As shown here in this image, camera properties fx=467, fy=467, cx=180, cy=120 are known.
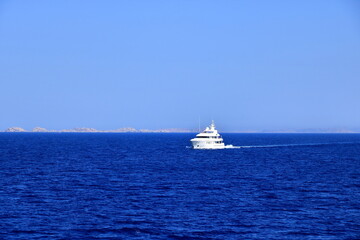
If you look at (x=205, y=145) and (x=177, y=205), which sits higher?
(x=205, y=145)

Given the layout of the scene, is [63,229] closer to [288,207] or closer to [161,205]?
[161,205]

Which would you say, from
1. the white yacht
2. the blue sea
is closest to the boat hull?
the white yacht

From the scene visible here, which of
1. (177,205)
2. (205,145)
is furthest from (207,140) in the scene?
(177,205)

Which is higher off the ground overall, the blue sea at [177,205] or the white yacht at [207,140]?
the white yacht at [207,140]

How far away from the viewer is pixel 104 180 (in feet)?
217

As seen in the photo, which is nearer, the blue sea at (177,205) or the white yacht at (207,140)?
the blue sea at (177,205)

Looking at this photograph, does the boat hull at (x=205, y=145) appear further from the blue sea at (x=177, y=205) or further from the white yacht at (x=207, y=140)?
the blue sea at (x=177, y=205)

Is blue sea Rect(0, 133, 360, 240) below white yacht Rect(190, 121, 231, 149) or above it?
below

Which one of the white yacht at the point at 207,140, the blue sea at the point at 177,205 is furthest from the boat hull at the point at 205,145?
the blue sea at the point at 177,205

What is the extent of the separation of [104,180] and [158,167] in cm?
2133

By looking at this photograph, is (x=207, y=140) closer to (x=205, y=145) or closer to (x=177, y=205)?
(x=205, y=145)

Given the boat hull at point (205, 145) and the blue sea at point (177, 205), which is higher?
the boat hull at point (205, 145)

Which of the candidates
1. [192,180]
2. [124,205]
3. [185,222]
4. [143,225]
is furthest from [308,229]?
[192,180]

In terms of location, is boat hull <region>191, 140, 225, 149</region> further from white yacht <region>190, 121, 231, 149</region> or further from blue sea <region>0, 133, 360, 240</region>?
blue sea <region>0, 133, 360, 240</region>
